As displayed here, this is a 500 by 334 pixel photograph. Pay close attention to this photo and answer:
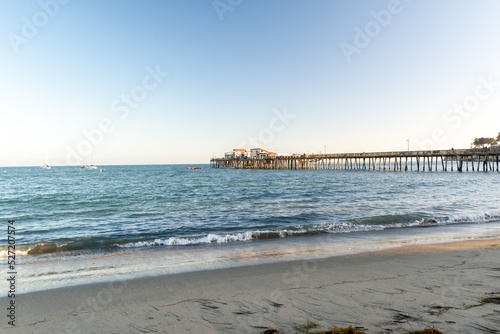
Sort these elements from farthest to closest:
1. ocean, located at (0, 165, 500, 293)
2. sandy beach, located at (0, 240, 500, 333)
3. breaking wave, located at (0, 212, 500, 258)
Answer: breaking wave, located at (0, 212, 500, 258) → ocean, located at (0, 165, 500, 293) → sandy beach, located at (0, 240, 500, 333)

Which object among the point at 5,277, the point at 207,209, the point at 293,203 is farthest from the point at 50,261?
the point at 293,203

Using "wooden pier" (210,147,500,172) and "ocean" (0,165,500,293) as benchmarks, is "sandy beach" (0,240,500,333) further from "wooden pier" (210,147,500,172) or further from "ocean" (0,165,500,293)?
"wooden pier" (210,147,500,172)

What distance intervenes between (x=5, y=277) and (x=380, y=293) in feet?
28.0

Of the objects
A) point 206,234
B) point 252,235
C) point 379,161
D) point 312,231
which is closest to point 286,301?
point 252,235

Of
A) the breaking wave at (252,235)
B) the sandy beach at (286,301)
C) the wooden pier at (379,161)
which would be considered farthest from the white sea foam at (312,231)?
the wooden pier at (379,161)

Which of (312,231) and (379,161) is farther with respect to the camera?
(379,161)

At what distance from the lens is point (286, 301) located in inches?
177

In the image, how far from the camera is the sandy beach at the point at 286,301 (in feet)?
12.2

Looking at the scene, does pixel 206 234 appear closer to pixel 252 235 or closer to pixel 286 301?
pixel 252 235

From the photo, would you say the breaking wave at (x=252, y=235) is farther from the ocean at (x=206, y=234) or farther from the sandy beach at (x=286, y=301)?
the sandy beach at (x=286, y=301)

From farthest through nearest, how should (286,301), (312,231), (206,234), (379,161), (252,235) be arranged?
(379,161) → (312,231) → (206,234) → (252,235) → (286,301)

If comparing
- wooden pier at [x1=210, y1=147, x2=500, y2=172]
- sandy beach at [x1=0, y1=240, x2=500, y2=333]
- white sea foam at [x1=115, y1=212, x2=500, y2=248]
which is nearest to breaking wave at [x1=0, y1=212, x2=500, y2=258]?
white sea foam at [x1=115, y1=212, x2=500, y2=248]

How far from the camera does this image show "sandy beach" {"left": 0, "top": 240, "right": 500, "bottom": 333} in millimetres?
3722

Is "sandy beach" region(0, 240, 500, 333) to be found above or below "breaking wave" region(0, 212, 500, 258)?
above
